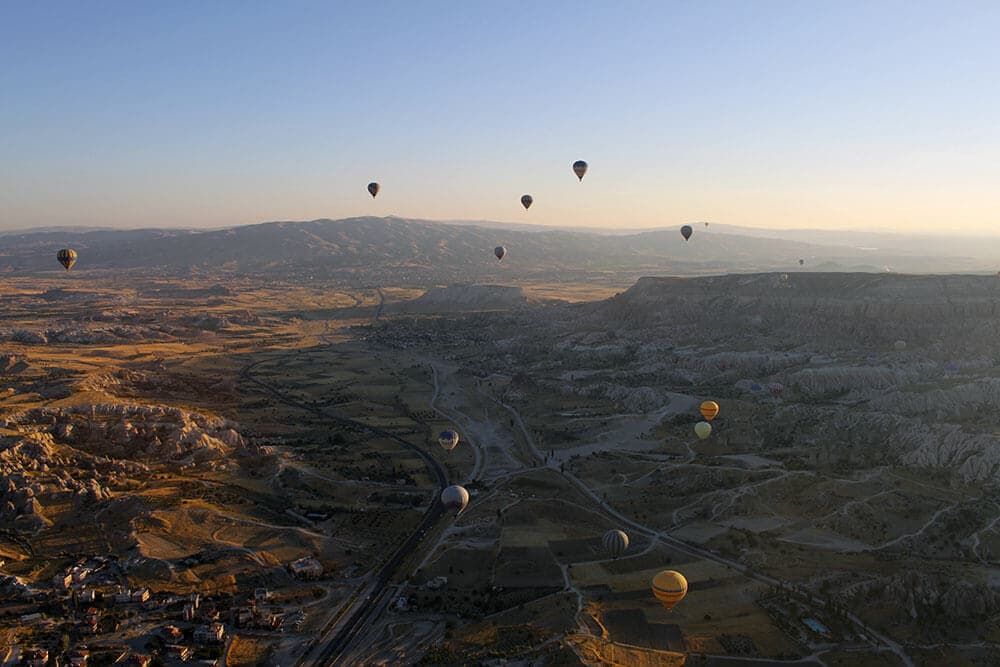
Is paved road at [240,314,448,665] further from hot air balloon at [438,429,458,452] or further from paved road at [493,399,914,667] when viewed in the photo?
paved road at [493,399,914,667]

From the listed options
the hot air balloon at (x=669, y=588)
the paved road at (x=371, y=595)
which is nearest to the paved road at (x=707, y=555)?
the hot air balloon at (x=669, y=588)

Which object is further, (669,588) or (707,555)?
(707,555)

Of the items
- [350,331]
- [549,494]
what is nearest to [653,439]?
[549,494]

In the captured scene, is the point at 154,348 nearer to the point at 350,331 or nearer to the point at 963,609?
the point at 350,331

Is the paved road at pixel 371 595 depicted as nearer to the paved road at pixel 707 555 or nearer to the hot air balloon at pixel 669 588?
the paved road at pixel 707 555

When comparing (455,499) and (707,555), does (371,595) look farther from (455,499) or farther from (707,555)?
(707,555)

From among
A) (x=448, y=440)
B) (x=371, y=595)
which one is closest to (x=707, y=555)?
(x=371, y=595)
